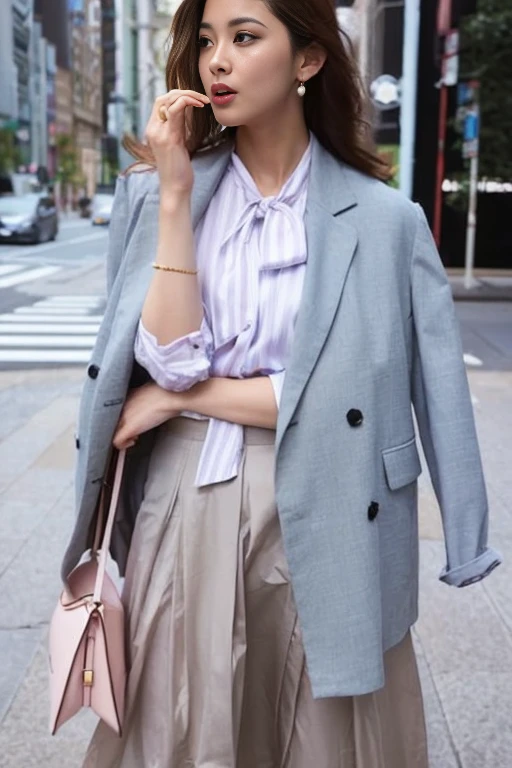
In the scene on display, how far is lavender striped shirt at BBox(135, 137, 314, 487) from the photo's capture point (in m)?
1.67

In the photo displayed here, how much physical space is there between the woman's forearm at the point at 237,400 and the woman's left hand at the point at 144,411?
0.03 m

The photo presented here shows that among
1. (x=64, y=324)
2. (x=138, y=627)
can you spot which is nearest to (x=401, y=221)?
(x=138, y=627)

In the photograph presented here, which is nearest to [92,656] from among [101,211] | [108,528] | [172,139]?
[108,528]

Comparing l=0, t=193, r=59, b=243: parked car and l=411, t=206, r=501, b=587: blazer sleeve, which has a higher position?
l=0, t=193, r=59, b=243: parked car

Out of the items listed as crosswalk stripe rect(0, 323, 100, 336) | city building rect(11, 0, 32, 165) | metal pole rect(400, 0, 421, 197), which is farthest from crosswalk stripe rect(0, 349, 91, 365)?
city building rect(11, 0, 32, 165)

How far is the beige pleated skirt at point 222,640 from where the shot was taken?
5.70ft

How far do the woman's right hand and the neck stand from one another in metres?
0.17

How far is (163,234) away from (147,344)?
182 mm

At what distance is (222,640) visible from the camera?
1742mm

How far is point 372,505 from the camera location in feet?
5.51

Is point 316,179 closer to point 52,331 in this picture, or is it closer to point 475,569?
point 475,569

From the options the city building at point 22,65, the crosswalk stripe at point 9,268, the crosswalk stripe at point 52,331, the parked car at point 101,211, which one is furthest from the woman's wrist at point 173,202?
the city building at point 22,65

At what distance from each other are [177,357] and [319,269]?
28cm

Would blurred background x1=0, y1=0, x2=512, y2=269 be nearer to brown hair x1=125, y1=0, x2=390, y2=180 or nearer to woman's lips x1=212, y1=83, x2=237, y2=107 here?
brown hair x1=125, y1=0, x2=390, y2=180
